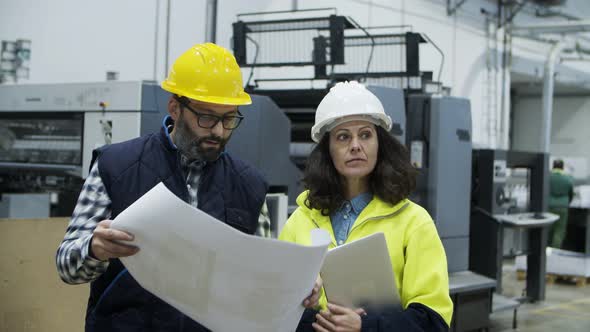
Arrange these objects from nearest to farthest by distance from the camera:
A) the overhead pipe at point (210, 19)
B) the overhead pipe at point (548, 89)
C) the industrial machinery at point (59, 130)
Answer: the industrial machinery at point (59, 130) < the overhead pipe at point (210, 19) < the overhead pipe at point (548, 89)

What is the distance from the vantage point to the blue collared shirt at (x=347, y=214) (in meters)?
1.53

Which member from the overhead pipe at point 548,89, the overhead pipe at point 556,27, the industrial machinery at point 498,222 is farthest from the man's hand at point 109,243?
the overhead pipe at point 556,27

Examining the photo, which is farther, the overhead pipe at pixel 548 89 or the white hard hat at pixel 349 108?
the overhead pipe at pixel 548 89

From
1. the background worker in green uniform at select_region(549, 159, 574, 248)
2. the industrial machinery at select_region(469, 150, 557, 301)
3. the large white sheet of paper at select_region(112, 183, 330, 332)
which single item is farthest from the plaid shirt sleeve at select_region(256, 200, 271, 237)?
the background worker in green uniform at select_region(549, 159, 574, 248)

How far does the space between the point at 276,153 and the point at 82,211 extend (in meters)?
2.09

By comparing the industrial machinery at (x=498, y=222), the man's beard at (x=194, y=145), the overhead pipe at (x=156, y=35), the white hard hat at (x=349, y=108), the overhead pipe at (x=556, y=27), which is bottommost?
the industrial machinery at (x=498, y=222)

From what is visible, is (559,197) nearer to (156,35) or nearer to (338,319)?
(156,35)

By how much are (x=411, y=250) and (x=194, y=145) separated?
498 millimetres

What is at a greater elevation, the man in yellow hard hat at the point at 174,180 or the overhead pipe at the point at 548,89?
the overhead pipe at the point at 548,89

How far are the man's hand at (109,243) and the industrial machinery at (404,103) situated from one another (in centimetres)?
289

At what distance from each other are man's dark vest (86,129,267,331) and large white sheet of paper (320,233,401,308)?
0.66ft

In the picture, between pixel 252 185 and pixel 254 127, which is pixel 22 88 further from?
pixel 252 185

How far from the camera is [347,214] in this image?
1552mm

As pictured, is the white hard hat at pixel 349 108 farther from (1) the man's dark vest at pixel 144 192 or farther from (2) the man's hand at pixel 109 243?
(2) the man's hand at pixel 109 243
